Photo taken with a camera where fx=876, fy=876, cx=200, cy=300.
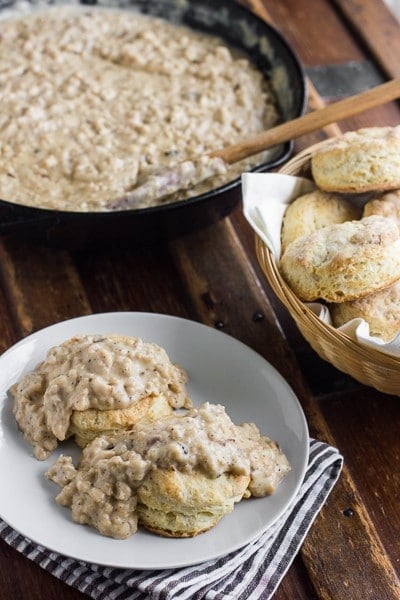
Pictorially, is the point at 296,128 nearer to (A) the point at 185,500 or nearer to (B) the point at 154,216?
(B) the point at 154,216

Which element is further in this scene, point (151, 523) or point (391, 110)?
point (391, 110)

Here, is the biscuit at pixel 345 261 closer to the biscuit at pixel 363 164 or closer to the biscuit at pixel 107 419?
the biscuit at pixel 363 164

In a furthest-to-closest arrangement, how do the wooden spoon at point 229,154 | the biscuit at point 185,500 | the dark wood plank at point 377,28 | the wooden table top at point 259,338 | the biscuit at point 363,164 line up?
the dark wood plank at point 377,28 < the wooden spoon at point 229,154 < the biscuit at point 363,164 < the wooden table top at point 259,338 < the biscuit at point 185,500

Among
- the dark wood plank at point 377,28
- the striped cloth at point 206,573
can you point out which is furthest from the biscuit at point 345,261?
the dark wood plank at point 377,28

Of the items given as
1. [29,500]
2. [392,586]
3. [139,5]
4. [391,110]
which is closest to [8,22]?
[139,5]

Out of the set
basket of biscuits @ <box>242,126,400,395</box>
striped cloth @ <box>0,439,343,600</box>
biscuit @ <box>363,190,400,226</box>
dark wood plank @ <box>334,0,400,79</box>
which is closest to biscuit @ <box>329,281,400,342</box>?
basket of biscuits @ <box>242,126,400,395</box>

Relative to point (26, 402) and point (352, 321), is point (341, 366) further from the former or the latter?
point (26, 402)
